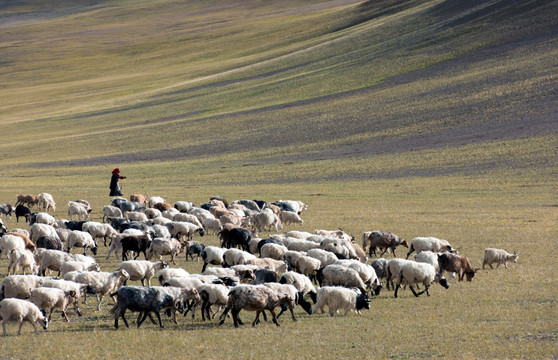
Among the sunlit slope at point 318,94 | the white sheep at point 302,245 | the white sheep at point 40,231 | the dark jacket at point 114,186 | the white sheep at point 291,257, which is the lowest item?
the white sheep at point 40,231

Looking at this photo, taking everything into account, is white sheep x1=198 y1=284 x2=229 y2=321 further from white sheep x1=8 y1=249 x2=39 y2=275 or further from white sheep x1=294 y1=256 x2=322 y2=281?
white sheep x1=8 y1=249 x2=39 y2=275

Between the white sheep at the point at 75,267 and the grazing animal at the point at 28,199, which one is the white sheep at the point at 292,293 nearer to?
the white sheep at the point at 75,267

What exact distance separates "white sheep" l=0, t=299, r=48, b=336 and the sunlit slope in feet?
122

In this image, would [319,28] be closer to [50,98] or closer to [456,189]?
[50,98]

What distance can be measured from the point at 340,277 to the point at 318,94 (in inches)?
2743

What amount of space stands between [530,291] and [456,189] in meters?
24.9

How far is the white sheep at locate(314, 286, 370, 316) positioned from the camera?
1427 cm

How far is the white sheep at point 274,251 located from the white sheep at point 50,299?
6.37 meters

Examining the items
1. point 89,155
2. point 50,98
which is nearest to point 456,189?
point 89,155

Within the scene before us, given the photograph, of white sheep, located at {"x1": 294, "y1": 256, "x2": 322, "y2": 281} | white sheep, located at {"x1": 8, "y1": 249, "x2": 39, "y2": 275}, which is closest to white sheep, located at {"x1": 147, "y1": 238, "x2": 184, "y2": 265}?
white sheep, located at {"x1": 8, "y1": 249, "x2": 39, "y2": 275}

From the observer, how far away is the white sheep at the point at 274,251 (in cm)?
1877

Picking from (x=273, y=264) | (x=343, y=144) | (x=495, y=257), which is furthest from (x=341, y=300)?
(x=343, y=144)

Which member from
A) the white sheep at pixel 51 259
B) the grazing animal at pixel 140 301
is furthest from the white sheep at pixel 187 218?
the grazing animal at pixel 140 301

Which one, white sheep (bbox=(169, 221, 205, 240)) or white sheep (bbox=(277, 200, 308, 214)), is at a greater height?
white sheep (bbox=(277, 200, 308, 214))
